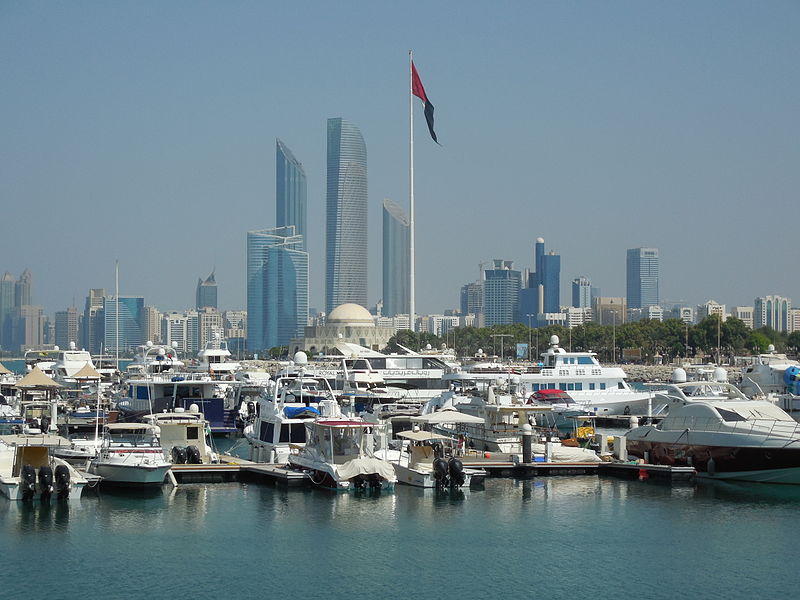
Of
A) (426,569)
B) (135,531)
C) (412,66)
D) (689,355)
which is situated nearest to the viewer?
(426,569)

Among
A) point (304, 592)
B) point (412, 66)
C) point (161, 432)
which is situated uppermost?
point (412, 66)

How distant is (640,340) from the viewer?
178 m

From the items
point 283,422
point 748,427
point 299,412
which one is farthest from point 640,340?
point 283,422

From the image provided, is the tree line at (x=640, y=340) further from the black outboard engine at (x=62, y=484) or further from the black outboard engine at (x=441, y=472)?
the black outboard engine at (x=62, y=484)

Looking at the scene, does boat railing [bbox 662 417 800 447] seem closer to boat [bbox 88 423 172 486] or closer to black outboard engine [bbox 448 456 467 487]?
black outboard engine [bbox 448 456 467 487]

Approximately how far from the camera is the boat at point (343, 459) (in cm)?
3919

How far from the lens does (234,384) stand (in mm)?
76688

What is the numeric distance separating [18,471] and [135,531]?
6.05 meters

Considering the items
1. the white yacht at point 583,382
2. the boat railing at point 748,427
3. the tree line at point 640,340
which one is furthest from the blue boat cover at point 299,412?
the tree line at point 640,340

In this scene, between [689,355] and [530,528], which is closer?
[530,528]

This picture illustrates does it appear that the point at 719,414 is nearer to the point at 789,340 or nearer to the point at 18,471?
the point at 18,471

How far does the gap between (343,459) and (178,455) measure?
7.19 metres

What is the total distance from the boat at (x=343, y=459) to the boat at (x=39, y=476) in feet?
25.7

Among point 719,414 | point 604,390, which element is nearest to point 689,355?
point 604,390
